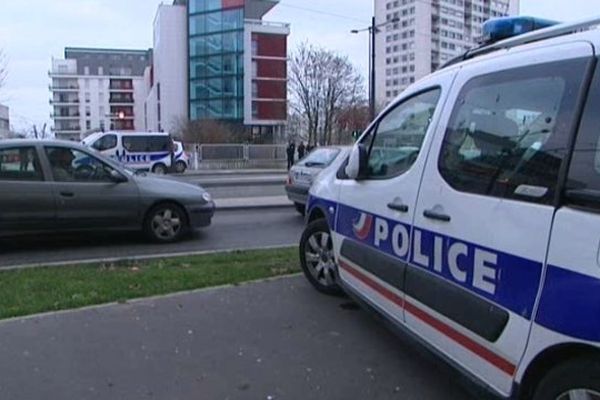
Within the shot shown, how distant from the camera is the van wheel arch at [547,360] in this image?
8.25 feet

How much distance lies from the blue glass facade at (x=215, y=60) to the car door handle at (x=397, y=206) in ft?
257

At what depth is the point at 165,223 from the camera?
9.32 metres

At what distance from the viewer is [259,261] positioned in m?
7.42

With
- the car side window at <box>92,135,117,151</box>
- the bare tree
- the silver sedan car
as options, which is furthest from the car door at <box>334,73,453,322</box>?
the bare tree

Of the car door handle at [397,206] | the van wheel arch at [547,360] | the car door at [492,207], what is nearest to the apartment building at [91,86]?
the car door handle at [397,206]

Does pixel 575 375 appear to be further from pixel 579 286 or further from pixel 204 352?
pixel 204 352

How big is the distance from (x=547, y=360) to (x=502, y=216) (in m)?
0.66

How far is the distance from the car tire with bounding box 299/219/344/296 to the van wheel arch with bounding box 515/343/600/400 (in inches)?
115

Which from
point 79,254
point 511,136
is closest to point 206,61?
point 79,254

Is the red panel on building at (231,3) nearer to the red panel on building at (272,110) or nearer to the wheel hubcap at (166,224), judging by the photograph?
the red panel on building at (272,110)

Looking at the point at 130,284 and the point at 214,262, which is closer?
the point at 130,284

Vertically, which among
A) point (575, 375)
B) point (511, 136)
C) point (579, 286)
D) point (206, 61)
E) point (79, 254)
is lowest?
point (79, 254)

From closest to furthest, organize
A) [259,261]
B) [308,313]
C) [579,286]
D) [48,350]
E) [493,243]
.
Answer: [579,286]
[493,243]
[48,350]
[308,313]
[259,261]

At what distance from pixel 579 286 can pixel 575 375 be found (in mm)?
360
